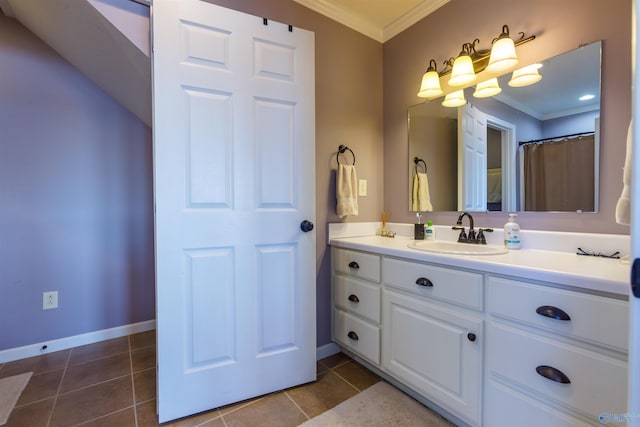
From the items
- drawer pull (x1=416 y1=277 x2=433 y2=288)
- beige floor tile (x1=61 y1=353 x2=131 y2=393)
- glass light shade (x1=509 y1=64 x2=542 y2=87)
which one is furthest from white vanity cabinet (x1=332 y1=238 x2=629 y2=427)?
beige floor tile (x1=61 y1=353 x2=131 y2=393)

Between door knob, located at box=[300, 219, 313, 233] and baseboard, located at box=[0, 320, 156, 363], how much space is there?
1.79 m

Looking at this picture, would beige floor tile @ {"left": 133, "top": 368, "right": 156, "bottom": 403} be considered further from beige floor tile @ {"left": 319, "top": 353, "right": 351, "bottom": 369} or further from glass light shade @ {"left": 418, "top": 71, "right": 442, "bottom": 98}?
glass light shade @ {"left": 418, "top": 71, "right": 442, "bottom": 98}

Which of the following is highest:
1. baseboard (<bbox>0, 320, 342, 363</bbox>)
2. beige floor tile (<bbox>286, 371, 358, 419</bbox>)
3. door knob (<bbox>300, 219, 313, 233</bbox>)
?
door knob (<bbox>300, 219, 313, 233</bbox>)

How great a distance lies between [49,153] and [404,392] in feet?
9.41

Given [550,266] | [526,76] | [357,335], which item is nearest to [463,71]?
[526,76]

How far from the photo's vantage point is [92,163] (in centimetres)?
226

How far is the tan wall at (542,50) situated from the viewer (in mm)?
1225

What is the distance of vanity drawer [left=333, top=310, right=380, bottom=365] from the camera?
1696 mm

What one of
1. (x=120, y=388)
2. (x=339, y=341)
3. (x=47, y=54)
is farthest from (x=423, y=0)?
(x=120, y=388)

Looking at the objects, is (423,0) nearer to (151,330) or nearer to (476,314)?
(476,314)

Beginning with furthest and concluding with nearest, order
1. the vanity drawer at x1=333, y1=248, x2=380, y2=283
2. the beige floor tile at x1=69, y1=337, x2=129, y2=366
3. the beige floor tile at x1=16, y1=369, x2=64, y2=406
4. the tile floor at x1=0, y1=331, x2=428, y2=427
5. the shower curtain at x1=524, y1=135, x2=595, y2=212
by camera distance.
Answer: the beige floor tile at x1=69, y1=337, x2=129, y2=366
the vanity drawer at x1=333, y1=248, x2=380, y2=283
the beige floor tile at x1=16, y1=369, x2=64, y2=406
the tile floor at x1=0, y1=331, x2=428, y2=427
the shower curtain at x1=524, y1=135, x2=595, y2=212

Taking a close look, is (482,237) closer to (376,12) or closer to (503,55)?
(503,55)

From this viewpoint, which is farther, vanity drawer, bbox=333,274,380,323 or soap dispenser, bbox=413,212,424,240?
soap dispenser, bbox=413,212,424,240

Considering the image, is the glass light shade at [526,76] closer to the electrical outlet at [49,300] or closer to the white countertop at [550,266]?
the white countertop at [550,266]
